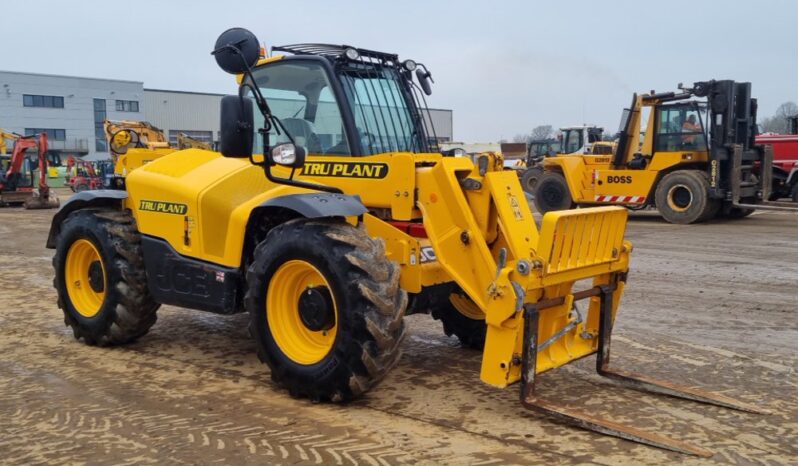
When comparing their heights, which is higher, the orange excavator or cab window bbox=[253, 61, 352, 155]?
cab window bbox=[253, 61, 352, 155]

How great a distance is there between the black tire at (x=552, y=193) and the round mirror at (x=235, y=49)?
14023mm

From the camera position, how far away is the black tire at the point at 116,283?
588 centimetres

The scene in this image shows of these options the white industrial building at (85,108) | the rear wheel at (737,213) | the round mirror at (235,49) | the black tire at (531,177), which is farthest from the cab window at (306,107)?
the white industrial building at (85,108)

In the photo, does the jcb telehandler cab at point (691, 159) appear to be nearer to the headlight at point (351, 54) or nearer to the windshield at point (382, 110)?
the windshield at point (382, 110)

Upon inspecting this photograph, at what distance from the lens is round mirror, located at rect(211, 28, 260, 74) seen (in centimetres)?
478

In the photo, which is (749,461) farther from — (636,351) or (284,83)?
(284,83)

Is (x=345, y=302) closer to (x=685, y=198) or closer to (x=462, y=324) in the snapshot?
(x=462, y=324)

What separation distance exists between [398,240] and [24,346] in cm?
348

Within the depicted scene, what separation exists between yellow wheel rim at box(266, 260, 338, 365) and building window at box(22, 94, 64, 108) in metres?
62.0

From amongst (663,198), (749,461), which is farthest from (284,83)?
(663,198)

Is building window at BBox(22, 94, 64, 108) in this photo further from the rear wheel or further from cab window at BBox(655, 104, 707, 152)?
the rear wheel

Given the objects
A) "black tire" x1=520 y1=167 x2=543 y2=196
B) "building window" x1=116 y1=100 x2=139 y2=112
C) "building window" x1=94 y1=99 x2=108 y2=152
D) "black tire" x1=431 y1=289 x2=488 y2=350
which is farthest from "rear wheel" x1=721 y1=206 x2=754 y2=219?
"building window" x1=94 y1=99 x2=108 y2=152

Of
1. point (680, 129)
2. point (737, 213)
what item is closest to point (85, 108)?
point (680, 129)

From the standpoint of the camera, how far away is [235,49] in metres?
4.74
